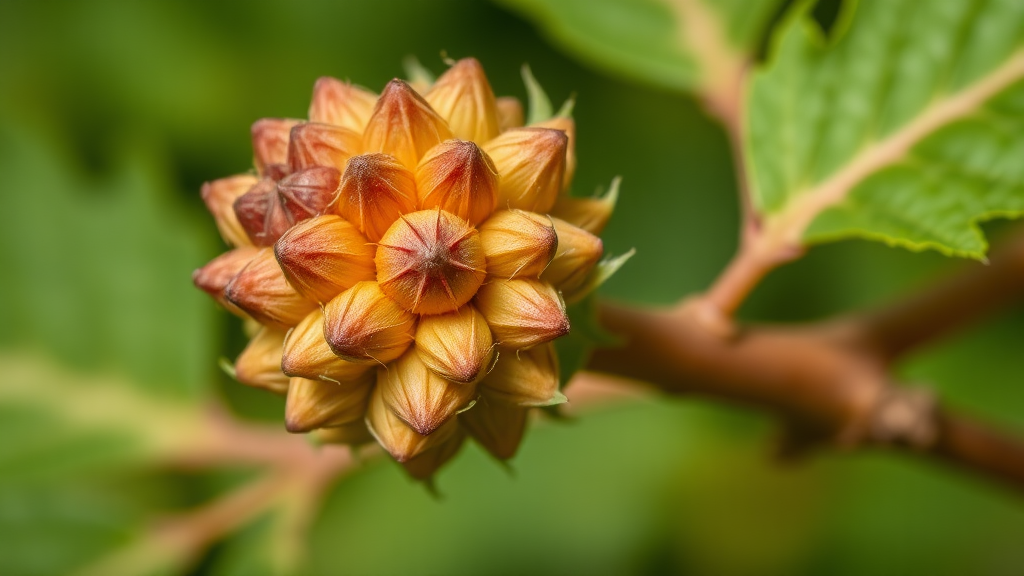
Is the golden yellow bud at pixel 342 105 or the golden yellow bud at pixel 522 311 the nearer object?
the golden yellow bud at pixel 522 311

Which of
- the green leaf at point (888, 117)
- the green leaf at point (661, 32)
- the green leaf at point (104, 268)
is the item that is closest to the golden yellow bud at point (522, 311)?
the green leaf at point (888, 117)

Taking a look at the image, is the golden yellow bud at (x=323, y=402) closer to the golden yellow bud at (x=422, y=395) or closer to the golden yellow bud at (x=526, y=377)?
the golden yellow bud at (x=422, y=395)

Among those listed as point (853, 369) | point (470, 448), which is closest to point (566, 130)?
point (853, 369)

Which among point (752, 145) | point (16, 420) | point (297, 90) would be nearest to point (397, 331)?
point (752, 145)

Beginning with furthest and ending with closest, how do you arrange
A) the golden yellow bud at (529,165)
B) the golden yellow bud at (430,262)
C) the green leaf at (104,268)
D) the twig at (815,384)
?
1. the green leaf at (104,268)
2. the twig at (815,384)
3. the golden yellow bud at (529,165)
4. the golden yellow bud at (430,262)

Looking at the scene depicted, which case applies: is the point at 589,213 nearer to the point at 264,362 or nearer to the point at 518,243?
the point at 518,243

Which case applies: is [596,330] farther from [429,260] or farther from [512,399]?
[429,260]

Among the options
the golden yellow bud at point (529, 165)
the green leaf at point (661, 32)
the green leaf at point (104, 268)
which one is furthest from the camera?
the green leaf at point (104, 268)
